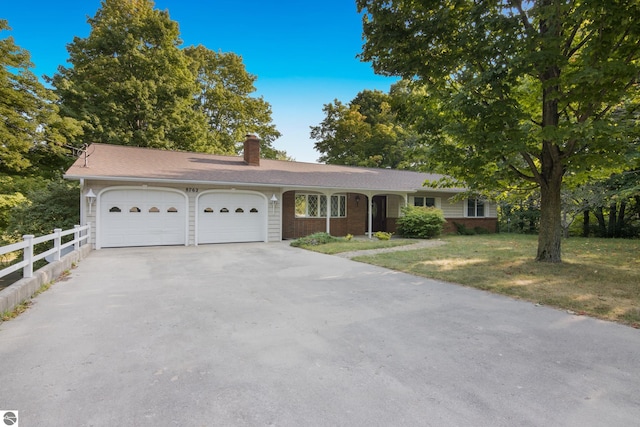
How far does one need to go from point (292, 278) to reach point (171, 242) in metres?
7.34

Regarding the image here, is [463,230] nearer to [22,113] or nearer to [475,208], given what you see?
[475,208]

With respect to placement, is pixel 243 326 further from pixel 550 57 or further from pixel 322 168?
pixel 322 168

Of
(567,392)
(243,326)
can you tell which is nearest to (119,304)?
(243,326)

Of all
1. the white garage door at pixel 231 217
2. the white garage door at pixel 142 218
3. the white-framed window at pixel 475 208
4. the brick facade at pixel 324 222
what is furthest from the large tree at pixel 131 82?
the white-framed window at pixel 475 208

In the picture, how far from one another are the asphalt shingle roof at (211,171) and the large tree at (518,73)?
264 inches

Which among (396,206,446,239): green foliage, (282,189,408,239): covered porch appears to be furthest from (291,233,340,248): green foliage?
(396,206,446,239): green foliage

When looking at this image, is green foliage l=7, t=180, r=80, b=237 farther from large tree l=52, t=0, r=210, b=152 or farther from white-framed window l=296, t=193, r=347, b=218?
white-framed window l=296, t=193, r=347, b=218

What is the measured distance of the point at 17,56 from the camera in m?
14.8

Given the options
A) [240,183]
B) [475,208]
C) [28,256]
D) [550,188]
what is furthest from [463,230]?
[28,256]

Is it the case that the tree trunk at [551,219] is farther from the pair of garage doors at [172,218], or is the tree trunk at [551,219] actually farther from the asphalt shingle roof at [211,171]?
the pair of garage doors at [172,218]

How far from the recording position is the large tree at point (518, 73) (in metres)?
6.11

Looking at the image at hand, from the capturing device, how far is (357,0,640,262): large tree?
20.1ft

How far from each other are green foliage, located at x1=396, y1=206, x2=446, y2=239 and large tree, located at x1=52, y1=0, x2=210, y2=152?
1490cm

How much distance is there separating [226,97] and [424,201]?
59.4 feet
